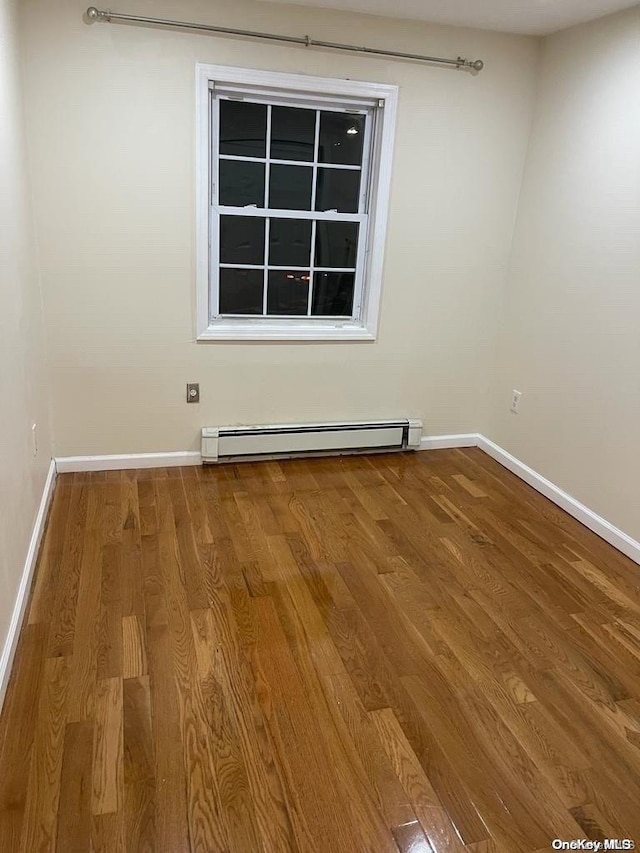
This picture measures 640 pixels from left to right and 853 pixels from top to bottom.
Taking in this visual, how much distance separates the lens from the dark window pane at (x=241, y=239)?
329cm

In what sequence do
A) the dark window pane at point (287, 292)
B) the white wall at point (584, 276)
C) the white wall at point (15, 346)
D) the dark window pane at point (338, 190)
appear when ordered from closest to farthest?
the white wall at point (15, 346), the white wall at point (584, 276), the dark window pane at point (338, 190), the dark window pane at point (287, 292)

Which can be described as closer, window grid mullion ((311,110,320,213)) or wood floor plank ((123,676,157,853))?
wood floor plank ((123,676,157,853))

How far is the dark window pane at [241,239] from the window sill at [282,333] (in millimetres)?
366

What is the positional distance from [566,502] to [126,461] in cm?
242

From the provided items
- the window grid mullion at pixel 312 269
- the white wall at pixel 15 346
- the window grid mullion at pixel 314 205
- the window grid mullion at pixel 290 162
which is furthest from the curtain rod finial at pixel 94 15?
the window grid mullion at pixel 312 269

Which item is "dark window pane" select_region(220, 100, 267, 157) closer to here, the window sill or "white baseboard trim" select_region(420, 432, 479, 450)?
the window sill

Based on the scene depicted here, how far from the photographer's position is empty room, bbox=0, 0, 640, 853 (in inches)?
65.4

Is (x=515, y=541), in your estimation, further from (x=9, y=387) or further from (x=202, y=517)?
(x=9, y=387)

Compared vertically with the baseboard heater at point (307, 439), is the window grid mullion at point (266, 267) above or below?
above

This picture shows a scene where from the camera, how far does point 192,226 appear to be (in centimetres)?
314

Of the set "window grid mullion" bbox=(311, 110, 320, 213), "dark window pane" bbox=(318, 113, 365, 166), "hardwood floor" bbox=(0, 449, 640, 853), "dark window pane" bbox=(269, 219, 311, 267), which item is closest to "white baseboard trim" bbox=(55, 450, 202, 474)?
"hardwood floor" bbox=(0, 449, 640, 853)

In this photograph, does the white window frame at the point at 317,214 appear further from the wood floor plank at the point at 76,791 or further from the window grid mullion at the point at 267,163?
the wood floor plank at the point at 76,791

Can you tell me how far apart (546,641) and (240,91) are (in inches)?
114

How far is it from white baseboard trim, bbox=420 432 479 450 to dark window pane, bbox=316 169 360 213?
4.93ft
